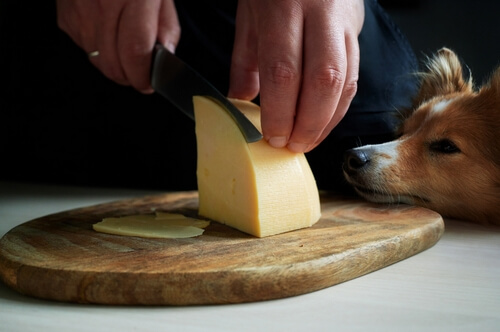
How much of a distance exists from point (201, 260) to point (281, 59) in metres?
0.46

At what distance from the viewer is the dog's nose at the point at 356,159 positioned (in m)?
1.80

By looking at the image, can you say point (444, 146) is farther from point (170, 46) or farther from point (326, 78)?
point (170, 46)

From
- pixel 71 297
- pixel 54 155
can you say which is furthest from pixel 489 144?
pixel 54 155

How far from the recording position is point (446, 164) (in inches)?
Result: 69.7

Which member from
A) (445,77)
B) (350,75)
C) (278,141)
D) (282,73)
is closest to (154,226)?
(278,141)

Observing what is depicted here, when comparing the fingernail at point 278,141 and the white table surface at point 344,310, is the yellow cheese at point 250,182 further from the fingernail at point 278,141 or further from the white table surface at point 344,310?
the white table surface at point 344,310

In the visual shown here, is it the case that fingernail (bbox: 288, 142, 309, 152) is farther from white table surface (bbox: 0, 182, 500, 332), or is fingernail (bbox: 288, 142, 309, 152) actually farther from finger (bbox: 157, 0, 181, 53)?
finger (bbox: 157, 0, 181, 53)

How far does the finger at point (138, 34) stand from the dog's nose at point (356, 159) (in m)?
0.66

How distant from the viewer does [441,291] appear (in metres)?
1.17

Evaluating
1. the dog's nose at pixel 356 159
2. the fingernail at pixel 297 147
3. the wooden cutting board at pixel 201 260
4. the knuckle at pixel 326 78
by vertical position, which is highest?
the knuckle at pixel 326 78

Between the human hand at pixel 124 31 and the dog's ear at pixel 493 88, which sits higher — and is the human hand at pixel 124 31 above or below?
above

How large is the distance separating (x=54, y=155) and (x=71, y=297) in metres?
1.36

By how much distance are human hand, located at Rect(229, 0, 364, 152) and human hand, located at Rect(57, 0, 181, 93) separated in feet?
1.55

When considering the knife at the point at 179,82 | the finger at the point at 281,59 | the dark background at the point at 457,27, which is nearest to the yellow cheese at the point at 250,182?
the knife at the point at 179,82
